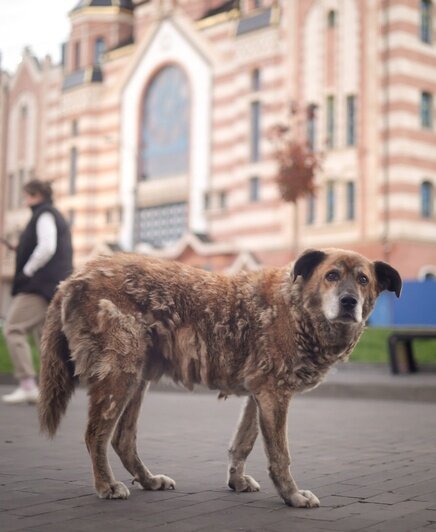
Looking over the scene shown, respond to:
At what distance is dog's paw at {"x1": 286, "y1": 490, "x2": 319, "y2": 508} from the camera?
4723mm

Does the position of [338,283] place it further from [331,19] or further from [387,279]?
[331,19]

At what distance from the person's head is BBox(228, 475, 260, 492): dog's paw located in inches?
250

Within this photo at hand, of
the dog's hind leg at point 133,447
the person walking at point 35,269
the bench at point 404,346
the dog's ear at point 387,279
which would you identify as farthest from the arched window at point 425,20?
the dog's hind leg at point 133,447

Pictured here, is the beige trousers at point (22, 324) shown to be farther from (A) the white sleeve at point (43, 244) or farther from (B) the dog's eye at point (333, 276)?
(B) the dog's eye at point (333, 276)

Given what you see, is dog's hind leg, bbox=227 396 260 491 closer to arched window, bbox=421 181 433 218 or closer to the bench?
the bench

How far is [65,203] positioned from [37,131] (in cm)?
775

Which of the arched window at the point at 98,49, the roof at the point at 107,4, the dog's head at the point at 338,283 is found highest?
the roof at the point at 107,4

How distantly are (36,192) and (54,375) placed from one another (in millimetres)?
6135

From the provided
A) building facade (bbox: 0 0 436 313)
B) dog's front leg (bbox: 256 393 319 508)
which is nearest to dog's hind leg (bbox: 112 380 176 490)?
dog's front leg (bbox: 256 393 319 508)

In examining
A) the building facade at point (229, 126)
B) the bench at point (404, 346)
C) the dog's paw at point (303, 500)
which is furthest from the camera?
the building facade at point (229, 126)

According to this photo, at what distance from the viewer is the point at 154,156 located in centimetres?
5488

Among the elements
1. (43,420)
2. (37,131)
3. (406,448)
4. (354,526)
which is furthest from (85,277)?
(37,131)

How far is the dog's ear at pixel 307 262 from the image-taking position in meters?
5.08

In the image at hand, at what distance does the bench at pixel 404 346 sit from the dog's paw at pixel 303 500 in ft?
40.4
